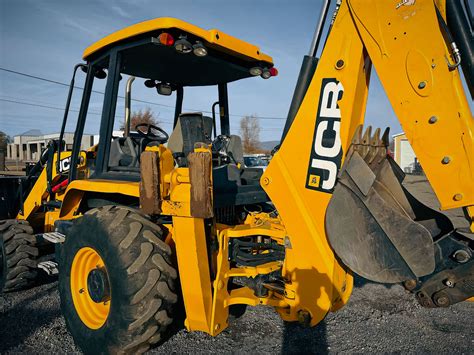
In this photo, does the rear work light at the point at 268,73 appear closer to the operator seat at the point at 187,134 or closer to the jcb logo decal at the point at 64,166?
the operator seat at the point at 187,134

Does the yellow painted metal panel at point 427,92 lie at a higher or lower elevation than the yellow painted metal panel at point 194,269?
higher

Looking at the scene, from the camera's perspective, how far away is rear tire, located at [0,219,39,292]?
396 cm

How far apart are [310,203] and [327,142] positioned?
404mm

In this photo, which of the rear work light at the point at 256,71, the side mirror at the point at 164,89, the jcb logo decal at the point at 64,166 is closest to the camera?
the rear work light at the point at 256,71

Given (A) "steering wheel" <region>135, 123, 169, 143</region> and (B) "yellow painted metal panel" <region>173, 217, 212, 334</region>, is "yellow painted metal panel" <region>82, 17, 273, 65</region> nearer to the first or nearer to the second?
(A) "steering wheel" <region>135, 123, 169, 143</region>

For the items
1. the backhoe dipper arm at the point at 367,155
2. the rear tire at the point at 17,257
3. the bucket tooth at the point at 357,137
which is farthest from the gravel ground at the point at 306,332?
the bucket tooth at the point at 357,137

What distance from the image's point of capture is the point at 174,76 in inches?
158

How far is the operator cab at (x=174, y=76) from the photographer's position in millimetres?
2781

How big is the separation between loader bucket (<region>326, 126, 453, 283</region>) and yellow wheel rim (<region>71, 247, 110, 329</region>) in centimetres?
185

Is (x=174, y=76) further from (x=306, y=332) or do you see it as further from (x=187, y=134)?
(x=306, y=332)

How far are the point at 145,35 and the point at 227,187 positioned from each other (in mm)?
1349

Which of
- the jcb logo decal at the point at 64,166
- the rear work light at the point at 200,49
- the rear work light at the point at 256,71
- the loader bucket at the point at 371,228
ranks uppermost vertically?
the rear work light at the point at 256,71

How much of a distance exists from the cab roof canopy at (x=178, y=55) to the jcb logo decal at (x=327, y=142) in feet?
3.51

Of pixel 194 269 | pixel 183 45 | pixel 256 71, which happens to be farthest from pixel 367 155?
pixel 256 71
